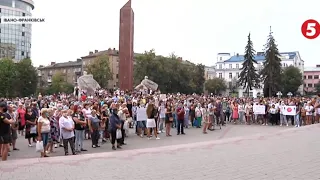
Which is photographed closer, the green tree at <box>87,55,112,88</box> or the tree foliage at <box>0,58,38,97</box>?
the tree foliage at <box>0,58,38,97</box>

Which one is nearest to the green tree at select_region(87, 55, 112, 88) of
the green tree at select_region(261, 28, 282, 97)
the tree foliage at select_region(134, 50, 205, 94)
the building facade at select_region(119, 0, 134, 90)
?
the tree foliage at select_region(134, 50, 205, 94)

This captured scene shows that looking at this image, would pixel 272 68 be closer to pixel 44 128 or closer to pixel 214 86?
pixel 214 86

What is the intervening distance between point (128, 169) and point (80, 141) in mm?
4494

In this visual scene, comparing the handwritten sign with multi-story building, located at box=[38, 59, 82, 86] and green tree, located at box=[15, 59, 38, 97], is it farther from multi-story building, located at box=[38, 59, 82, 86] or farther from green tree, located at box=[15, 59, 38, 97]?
multi-story building, located at box=[38, 59, 82, 86]

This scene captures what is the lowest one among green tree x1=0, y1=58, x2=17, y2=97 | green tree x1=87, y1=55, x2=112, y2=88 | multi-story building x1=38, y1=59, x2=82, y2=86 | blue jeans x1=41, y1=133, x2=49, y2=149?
blue jeans x1=41, y1=133, x2=49, y2=149

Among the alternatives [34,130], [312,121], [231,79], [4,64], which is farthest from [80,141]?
[231,79]

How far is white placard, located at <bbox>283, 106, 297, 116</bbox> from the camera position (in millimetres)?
24828

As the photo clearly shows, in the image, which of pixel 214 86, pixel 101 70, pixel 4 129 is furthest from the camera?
pixel 214 86

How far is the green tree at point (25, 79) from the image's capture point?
223ft

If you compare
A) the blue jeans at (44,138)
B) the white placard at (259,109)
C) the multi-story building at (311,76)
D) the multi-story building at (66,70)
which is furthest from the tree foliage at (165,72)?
the blue jeans at (44,138)

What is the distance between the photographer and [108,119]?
1603cm

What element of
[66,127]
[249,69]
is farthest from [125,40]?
[249,69]

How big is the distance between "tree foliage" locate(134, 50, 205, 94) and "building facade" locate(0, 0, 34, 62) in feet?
109

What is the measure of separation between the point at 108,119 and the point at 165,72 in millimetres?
65204
